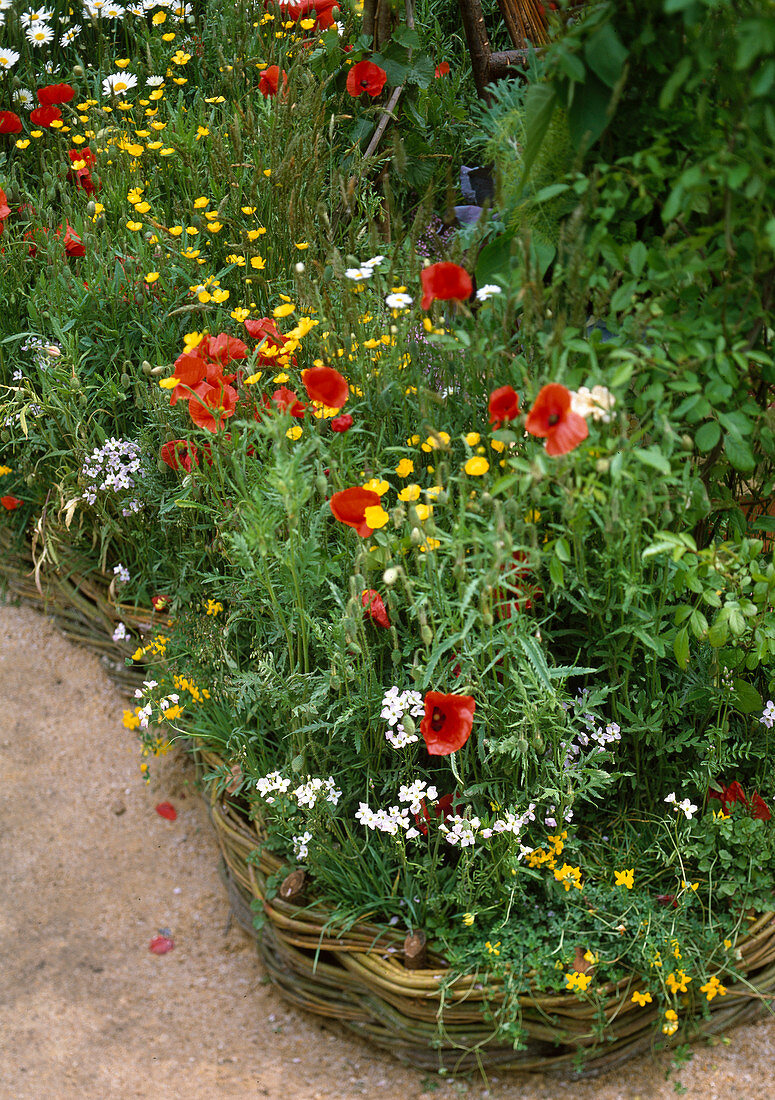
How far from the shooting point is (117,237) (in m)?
2.67

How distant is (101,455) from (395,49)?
1450mm

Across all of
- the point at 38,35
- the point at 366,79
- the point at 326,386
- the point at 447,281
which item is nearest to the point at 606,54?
the point at 447,281

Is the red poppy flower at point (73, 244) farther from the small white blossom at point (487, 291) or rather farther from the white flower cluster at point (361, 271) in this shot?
the small white blossom at point (487, 291)

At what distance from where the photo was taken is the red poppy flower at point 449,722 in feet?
4.85

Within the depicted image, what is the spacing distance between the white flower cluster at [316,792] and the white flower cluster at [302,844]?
0.05 meters

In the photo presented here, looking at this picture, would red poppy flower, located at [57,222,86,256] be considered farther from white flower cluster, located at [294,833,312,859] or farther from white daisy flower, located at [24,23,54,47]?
white flower cluster, located at [294,833,312,859]

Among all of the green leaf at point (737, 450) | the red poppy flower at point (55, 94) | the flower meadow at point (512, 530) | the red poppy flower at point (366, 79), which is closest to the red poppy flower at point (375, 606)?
the flower meadow at point (512, 530)

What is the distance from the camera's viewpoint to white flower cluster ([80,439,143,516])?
2.25m

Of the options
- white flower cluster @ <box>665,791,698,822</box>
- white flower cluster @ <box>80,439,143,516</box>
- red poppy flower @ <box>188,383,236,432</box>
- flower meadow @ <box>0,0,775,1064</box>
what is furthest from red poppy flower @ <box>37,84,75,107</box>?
white flower cluster @ <box>665,791,698,822</box>

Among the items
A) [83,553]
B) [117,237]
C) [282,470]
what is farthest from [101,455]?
[282,470]

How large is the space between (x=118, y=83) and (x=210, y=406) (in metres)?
1.74

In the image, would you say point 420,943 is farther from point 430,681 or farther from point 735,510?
point 735,510

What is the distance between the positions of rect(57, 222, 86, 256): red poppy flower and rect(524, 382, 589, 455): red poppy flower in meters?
1.67

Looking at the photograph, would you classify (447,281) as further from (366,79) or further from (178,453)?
(366,79)
